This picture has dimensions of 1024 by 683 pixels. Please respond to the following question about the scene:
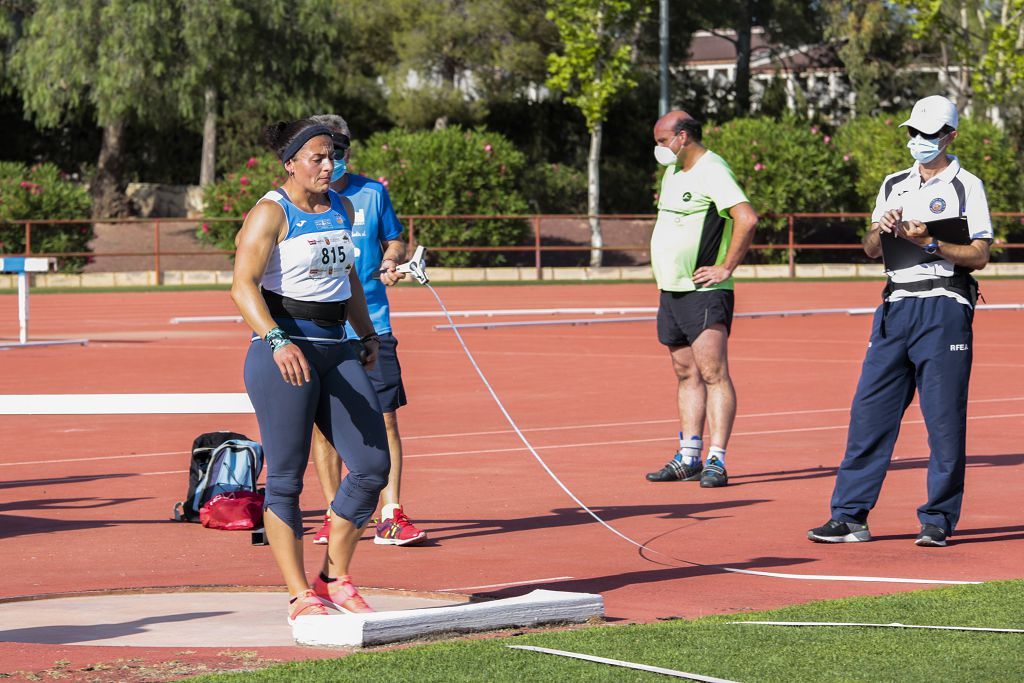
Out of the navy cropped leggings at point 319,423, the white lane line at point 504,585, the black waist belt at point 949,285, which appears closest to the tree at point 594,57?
the black waist belt at point 949,285

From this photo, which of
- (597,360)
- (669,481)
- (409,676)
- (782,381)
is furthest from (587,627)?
(597,360)

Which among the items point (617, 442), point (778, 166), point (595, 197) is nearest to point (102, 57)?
point (595, 197)

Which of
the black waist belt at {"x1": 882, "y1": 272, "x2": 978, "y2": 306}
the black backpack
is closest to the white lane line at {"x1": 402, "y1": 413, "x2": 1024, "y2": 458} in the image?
the black backpack

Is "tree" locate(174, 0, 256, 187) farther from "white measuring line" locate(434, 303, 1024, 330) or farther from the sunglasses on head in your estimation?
the sunglasses on head

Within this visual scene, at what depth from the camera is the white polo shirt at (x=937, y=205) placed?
25.9ft

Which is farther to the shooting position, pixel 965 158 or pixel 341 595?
pixel 965 158

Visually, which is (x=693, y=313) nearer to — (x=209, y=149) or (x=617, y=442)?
(x=617, y=442)

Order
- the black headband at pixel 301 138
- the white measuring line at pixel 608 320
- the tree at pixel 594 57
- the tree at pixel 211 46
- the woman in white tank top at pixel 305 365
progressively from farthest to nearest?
the tree at pixel 211 46, the tree at pixel 594 57, the white measuring line at pixel 608 320, the black headband at pixel 301 138, the woman in white tank top at pixel 305 365

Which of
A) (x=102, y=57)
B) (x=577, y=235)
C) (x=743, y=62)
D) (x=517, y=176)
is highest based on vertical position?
(x=743, y=62)

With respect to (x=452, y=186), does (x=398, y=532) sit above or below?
below

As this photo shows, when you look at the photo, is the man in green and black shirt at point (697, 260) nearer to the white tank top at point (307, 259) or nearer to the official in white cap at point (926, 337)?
the official in white cap at point (926, 337)

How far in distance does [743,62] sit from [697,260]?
4233cm

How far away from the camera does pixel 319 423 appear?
20.4ft

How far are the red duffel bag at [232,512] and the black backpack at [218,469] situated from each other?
85 mm
